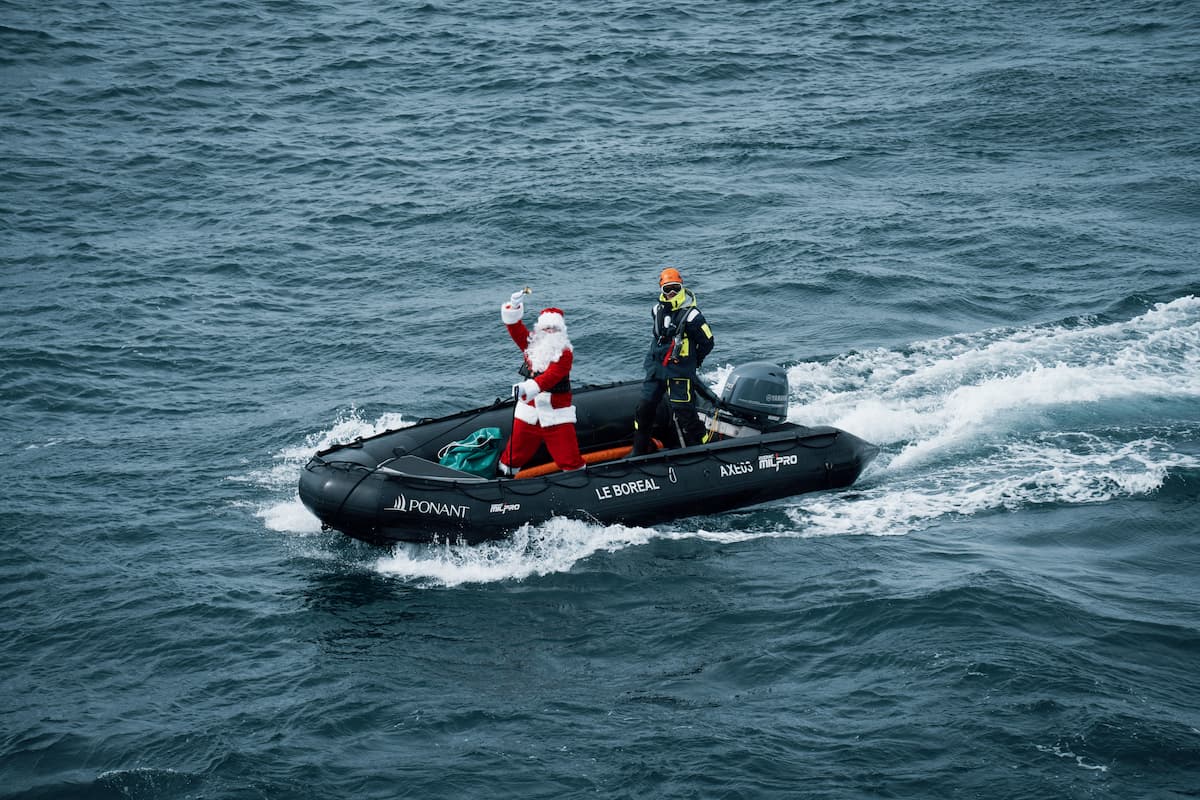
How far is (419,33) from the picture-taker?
90.9 ft

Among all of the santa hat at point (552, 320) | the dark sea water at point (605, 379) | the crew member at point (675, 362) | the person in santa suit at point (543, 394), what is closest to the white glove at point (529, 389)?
the person in santa suit at point (543, 394)

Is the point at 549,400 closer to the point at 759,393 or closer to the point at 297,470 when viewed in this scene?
the point at 759,393

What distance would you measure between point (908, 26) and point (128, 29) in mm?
16550

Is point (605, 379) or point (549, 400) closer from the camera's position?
point (549, 400)

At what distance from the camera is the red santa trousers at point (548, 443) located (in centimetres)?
1092

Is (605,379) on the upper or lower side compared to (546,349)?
lower

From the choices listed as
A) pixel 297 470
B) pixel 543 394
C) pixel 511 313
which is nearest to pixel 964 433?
pixel 543 394

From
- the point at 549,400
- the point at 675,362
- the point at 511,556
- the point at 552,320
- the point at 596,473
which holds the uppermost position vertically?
the point at 552,320

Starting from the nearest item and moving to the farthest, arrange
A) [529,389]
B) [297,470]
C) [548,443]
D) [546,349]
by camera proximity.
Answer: [529,389]
[546,349]
[548,443]
[297,470]

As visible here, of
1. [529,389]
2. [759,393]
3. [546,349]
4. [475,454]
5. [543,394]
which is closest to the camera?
[529,389]

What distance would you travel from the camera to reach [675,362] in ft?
37.1

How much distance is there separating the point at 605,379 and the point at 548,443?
3.47 meters

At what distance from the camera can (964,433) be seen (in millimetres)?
12438

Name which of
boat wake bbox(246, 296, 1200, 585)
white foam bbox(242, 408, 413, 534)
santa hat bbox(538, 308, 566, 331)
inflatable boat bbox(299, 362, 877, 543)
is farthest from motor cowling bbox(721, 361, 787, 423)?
white foam bbox(242, 408, 413, 534)
